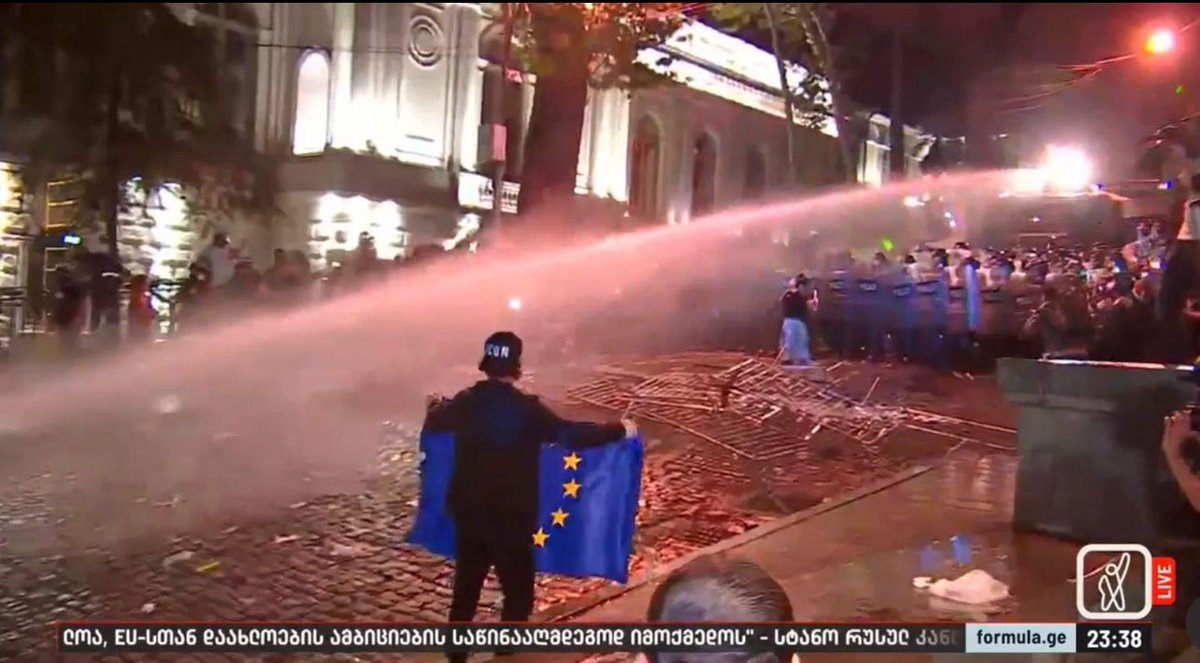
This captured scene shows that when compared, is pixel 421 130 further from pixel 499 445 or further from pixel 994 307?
pixel 499 445

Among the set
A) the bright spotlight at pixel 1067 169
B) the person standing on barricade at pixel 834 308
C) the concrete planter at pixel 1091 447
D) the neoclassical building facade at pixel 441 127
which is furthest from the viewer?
the neoclassical building facade at pixel 441 127

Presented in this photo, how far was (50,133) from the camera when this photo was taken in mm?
18031

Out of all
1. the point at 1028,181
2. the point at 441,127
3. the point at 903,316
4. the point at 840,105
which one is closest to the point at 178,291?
the point at 840,105

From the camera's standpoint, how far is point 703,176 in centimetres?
2697

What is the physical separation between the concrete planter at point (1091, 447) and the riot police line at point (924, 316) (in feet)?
1.53

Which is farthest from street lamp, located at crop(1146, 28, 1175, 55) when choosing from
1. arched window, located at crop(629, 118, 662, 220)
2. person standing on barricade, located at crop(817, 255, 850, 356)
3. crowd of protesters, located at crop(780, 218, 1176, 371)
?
arched window, located at crop(629, 118, 662, 220)

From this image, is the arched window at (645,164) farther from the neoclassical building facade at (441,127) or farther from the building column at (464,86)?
the building column at (464,86)

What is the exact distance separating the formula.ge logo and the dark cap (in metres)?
2.24

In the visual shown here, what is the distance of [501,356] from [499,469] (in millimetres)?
453

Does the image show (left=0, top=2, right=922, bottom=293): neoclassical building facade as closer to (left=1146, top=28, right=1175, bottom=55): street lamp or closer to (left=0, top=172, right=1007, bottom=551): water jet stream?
(left=0, top=172, right=1007, bottom=551): water jet stream

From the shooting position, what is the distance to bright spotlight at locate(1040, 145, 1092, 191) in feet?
A: 17.5

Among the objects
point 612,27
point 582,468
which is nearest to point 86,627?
point 582,468

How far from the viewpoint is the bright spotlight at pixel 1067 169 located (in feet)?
17.5

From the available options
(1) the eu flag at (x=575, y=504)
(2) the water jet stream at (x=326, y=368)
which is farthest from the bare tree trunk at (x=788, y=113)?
(1) the eu flag at (x=575, y=504)
